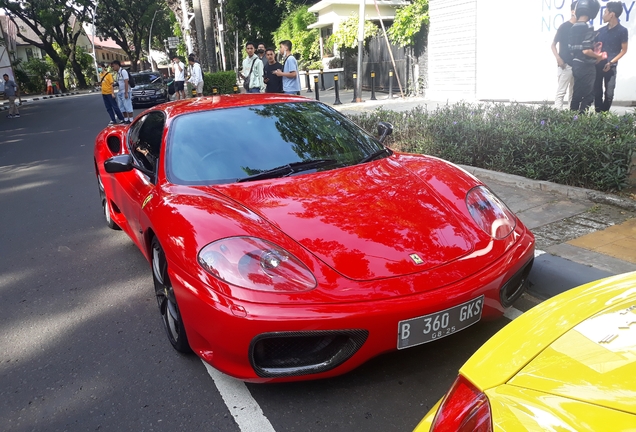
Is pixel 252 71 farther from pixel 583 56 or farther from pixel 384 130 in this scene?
pixel 384 130

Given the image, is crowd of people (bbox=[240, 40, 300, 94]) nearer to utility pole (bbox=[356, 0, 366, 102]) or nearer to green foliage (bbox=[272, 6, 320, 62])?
utility pole (bbox=[356, 0, 366, 102])

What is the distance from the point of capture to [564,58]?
26.4 feet

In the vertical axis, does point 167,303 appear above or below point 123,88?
below

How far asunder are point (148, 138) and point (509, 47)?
11.0m

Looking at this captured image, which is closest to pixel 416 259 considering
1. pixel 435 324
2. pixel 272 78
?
pixel 435 324

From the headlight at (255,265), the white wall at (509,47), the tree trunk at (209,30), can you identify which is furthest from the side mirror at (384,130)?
the tree trunk at (209,30)

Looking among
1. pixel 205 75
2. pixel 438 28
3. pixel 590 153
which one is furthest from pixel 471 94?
pixel 205 75

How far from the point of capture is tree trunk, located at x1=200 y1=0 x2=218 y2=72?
20516 millimetres

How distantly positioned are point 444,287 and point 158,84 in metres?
23.2

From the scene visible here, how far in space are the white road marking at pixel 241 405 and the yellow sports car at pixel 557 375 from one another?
1.14m

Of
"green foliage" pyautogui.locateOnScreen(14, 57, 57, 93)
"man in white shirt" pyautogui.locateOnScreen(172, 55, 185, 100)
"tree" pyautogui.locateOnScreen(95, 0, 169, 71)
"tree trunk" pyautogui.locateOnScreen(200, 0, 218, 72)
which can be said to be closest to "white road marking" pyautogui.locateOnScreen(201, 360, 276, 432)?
"man in white shirt" pyautogui.locateOnScreen(172, 55, 185, 100)

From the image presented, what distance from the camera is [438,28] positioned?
15156mm

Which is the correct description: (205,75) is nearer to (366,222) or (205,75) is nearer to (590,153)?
(590,153)

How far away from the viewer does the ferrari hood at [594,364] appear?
1.15m
